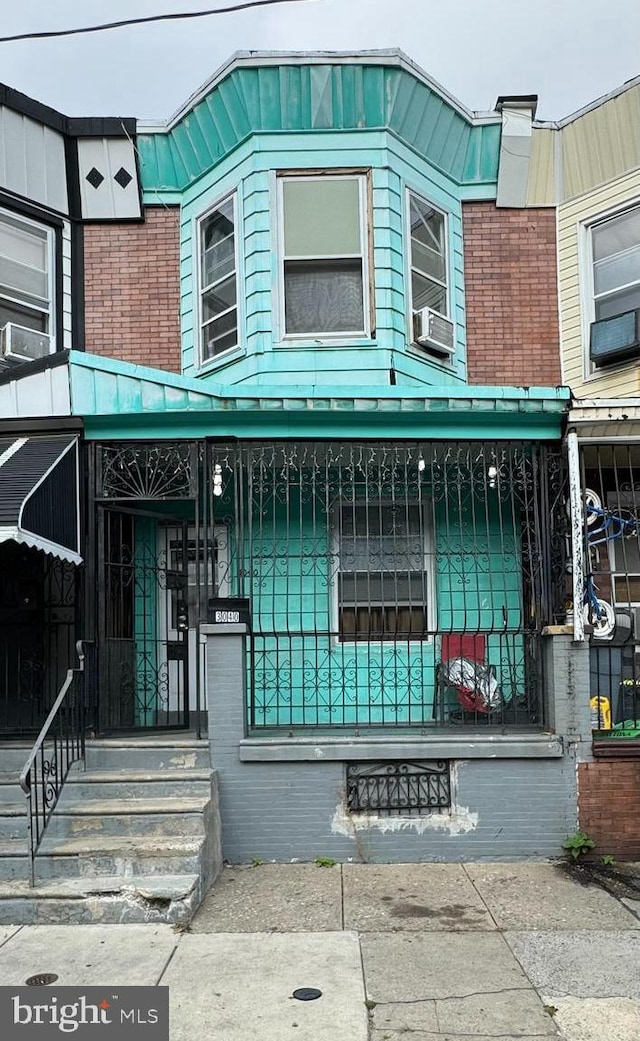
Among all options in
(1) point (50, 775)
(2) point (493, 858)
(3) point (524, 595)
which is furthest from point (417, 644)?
(1) point (50, 775)

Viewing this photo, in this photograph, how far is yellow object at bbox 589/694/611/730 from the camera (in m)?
7.76

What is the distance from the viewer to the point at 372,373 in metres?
9.02

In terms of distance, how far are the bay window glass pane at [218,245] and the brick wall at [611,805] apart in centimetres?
614

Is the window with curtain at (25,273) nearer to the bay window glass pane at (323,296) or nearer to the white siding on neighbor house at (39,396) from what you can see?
the white siding on neighbor house at (39,396)

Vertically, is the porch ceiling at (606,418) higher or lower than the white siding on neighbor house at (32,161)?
lower

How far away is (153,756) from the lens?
744 centimetres

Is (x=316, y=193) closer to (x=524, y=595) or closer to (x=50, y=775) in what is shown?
(x=524, y=595)

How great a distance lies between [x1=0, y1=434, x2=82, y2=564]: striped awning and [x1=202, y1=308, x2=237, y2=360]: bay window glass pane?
2432mm

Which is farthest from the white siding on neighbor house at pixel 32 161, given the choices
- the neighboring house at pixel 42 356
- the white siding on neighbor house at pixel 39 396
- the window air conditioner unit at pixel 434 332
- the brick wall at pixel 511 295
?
the brick wall at pixel 511 295

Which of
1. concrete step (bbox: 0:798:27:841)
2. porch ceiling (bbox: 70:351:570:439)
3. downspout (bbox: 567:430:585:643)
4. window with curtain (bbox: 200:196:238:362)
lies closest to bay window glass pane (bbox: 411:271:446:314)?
window with curtain (bbox: 200:196:238:362)

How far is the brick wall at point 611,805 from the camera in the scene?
286 inches

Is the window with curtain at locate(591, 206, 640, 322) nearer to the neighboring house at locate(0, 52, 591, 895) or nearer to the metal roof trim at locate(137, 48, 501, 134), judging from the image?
the neighboring house at locate(0, 52, 591, 895)

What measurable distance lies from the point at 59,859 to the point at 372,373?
206 inches

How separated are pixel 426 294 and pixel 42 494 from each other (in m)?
4.77
